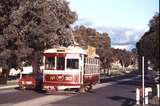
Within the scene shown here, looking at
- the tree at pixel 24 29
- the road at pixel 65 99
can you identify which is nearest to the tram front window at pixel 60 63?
the road at pixel 65 99

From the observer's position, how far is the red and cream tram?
34531mm

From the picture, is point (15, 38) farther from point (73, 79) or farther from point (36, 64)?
point (73, 79)

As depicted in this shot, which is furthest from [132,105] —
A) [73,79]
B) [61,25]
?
[61,25]

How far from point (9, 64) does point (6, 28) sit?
13.0ft

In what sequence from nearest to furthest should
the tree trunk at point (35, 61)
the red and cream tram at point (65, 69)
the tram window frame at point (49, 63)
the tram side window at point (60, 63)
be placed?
the red and cream tram at point (65, 69) < the tram side window at point (60, 63) < the tram window frame at point (49, 63) < the tree trunk at point (35, 61)

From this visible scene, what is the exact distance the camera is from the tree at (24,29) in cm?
4956

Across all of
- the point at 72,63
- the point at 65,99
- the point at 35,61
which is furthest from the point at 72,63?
the point at 35,61

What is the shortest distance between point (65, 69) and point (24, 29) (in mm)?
15887

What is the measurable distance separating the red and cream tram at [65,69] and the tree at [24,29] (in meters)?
14.4

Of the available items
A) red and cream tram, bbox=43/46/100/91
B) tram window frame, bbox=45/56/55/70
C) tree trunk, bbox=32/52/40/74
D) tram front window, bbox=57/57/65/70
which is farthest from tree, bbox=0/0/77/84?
tram front window, bbox=57/57/65/70

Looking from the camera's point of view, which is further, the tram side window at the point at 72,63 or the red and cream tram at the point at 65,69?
the tram side window at the point at 72,63

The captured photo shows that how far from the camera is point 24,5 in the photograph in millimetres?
49719

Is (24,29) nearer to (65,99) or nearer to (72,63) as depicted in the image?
(72,63)

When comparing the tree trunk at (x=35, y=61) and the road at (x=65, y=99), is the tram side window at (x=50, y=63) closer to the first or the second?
the road at (x=65, y=99)
